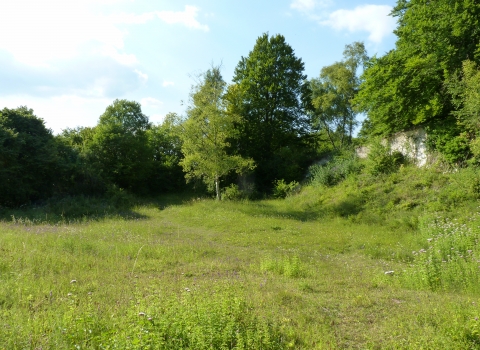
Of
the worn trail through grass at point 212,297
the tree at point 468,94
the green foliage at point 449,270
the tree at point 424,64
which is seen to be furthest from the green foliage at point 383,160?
the green foliage at point 449,270

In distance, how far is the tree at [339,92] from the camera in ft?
97.1

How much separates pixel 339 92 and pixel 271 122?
22.4ft

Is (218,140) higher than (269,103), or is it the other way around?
(269,103)

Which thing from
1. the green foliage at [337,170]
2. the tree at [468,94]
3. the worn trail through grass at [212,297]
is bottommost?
the worn trail through grass at [212,297]

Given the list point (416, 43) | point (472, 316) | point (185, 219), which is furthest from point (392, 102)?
point (472, 316)

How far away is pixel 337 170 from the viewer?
23406mm

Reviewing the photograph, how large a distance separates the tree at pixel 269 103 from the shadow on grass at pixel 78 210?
11.1 meters

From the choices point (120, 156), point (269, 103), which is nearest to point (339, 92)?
point (269, 103)

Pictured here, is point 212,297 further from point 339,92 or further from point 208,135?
point 339,92

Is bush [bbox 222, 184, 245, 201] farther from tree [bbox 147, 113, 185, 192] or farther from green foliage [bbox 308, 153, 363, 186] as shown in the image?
tree [bbox 147, 113, 185, 192]

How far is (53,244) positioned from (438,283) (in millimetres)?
9946

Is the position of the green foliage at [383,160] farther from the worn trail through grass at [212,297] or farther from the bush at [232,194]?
the bush at [232,194]

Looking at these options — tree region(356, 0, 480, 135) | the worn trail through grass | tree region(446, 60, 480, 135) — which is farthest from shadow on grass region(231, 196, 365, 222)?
tree region(446, 60, 480, 135)

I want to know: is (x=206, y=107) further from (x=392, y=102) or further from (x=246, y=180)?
(x=392, y=102)
